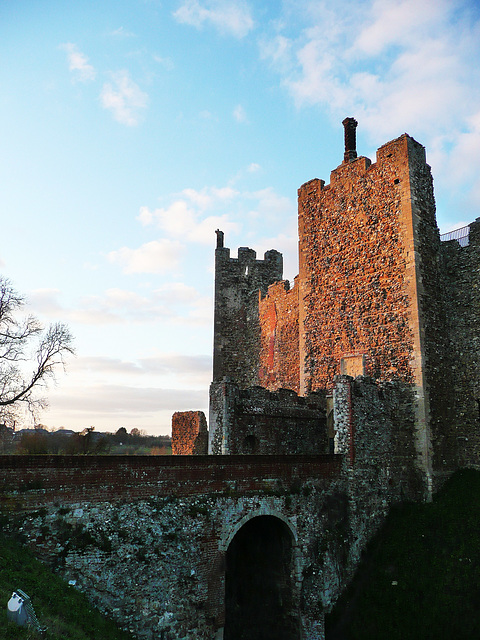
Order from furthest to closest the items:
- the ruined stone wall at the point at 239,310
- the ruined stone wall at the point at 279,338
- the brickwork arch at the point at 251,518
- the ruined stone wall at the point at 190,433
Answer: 1. the ruined stone wall at the point at 239,310
2. the ruined stone wall at the point at 279,338
3. the ruined stone wall at the point at 190,433
4. the brickwork arch at the point at 251,518

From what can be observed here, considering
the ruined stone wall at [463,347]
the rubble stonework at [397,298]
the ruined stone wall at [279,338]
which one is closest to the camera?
the rubble stonework at [397,298]

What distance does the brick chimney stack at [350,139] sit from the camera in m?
21.4

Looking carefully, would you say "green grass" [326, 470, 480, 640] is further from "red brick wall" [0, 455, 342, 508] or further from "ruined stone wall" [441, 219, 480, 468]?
"red brick wall" [0, 455, 342, 508]

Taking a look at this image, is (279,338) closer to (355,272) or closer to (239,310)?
(239,310)

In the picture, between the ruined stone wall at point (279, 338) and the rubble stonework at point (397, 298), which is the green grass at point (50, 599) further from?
the ruined stone wall at point (279, 338)

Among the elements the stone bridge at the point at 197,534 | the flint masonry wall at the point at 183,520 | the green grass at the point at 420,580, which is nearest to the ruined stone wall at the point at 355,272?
the flint masonry wall at the point at 183,520

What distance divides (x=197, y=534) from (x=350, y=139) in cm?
1763

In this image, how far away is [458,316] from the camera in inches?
746

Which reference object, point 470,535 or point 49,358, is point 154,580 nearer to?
point 470,535

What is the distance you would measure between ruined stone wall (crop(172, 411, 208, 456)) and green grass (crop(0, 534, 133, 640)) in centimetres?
1264

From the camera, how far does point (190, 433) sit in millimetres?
22984

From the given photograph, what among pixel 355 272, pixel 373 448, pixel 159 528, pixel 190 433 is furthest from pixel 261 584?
pixel 355 272

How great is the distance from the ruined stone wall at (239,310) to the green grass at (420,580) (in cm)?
1368

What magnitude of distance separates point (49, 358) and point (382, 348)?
1796cm
